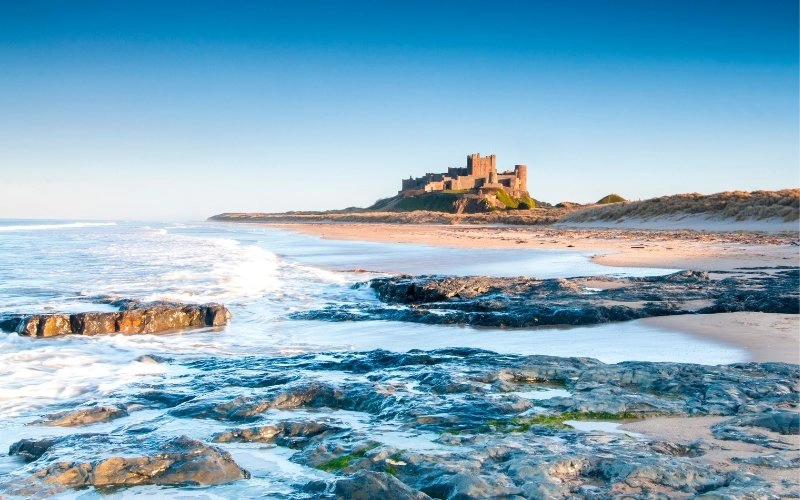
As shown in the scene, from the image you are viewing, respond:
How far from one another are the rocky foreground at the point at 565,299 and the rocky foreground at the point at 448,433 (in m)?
2.65

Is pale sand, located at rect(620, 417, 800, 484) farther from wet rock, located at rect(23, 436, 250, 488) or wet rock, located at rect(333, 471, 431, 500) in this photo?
wet rock, located at rect(23, 436, 250, 488)

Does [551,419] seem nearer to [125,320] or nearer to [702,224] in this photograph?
[125,320]

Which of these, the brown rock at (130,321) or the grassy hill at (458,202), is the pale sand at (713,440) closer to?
the brown rock at (130,321)

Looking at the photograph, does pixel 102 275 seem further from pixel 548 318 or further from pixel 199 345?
pixel 548 318

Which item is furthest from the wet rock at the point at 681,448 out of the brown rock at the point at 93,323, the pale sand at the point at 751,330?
the brown rock at the point at 93,323

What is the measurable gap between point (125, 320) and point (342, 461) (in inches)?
217

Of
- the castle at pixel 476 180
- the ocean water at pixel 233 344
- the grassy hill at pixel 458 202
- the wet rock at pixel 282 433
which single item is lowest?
the ocean water at pixel 233 344

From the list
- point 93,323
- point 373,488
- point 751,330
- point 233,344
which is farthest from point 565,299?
point 373,488

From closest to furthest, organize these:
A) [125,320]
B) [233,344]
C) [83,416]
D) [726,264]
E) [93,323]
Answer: [83,416]
[233,344]
[93,323]
[125,320]
[726,264]

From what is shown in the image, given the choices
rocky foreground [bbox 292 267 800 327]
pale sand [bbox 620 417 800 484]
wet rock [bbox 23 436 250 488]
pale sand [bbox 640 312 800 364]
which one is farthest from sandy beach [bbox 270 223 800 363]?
wet rock [bbox 23 436 250 488]

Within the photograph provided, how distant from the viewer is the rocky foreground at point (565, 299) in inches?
320

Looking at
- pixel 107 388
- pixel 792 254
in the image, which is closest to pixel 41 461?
pixel 107 388

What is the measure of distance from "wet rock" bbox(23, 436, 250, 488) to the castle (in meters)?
82.5

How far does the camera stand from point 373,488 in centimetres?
294
